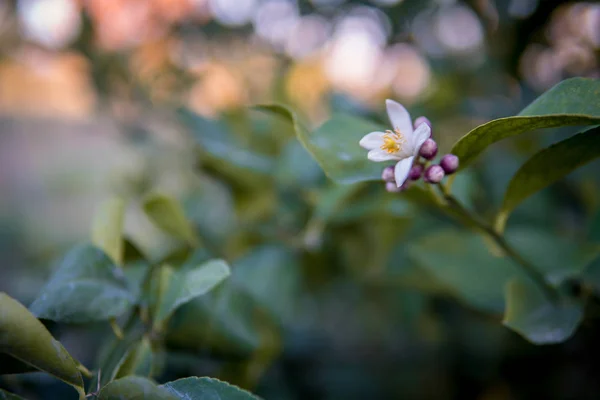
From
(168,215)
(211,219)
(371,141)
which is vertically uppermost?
(371,141)

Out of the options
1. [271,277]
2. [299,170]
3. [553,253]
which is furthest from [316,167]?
[553,253]

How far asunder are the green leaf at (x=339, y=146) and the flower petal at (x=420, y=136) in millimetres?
30

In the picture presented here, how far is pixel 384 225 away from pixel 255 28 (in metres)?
0.56

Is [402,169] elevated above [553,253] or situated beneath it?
elevated above

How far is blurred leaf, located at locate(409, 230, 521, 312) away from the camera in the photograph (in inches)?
17.0

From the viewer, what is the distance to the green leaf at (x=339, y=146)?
0.32 m

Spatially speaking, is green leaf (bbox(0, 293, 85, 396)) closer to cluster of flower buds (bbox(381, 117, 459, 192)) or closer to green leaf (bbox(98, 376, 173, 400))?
green leaf (bbox(98, 376, 173, 400))

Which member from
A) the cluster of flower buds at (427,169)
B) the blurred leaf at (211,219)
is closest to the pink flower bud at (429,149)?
the cluster of flower buds at (427,169)

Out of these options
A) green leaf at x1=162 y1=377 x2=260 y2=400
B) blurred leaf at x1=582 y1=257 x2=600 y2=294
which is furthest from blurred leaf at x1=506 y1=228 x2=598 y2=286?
green leaf at x1=162 y1=377 x2=260 y2=400

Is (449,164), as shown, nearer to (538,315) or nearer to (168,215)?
(538,315)

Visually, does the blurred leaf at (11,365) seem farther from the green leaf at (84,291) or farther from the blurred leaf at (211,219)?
the blurred leaf at (211,219)

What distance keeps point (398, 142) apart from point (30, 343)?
0.76 feet

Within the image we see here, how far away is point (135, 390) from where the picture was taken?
26 centimetres

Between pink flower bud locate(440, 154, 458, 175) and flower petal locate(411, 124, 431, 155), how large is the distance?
0.02 metres
